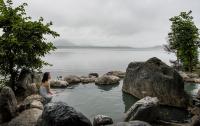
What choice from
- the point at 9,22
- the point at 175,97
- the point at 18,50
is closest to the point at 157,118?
the point at 175,97

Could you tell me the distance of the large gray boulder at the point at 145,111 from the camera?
19578mm

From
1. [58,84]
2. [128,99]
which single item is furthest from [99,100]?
[58,84]

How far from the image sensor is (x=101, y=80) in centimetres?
4178

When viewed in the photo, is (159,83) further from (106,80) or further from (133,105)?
(106,80)

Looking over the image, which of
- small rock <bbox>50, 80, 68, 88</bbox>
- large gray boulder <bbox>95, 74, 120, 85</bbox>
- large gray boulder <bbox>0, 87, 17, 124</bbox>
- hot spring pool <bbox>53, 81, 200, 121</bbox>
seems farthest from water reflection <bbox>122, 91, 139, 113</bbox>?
large gray boulder <bbox>0, 87, 17, 124</bbox>

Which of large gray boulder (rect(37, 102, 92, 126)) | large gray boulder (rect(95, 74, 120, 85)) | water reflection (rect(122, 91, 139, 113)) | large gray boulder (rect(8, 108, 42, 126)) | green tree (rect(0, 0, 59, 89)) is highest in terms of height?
green tree (rect(0, 0, 59, 89))

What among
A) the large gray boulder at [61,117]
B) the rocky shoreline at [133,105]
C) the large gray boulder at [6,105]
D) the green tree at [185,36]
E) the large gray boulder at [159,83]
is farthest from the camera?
the green tree at [185,36]

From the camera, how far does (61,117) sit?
15562 mm

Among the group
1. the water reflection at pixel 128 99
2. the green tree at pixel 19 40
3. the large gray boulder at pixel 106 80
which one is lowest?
the water reflection at pixel 128 99

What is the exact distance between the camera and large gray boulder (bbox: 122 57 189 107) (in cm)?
2622

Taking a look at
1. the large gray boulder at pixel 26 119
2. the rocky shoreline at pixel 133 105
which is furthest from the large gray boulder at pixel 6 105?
the large gray boulder at pixel 26 119

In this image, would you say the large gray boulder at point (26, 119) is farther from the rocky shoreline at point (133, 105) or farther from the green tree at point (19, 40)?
the green tree at point (19, 40)

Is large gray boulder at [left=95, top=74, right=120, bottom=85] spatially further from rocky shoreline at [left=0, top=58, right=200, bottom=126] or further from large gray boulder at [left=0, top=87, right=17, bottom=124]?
large gray boulder at [left=0, top=87, right=17, bottom=124]

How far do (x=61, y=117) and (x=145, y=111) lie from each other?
659 centimetres
